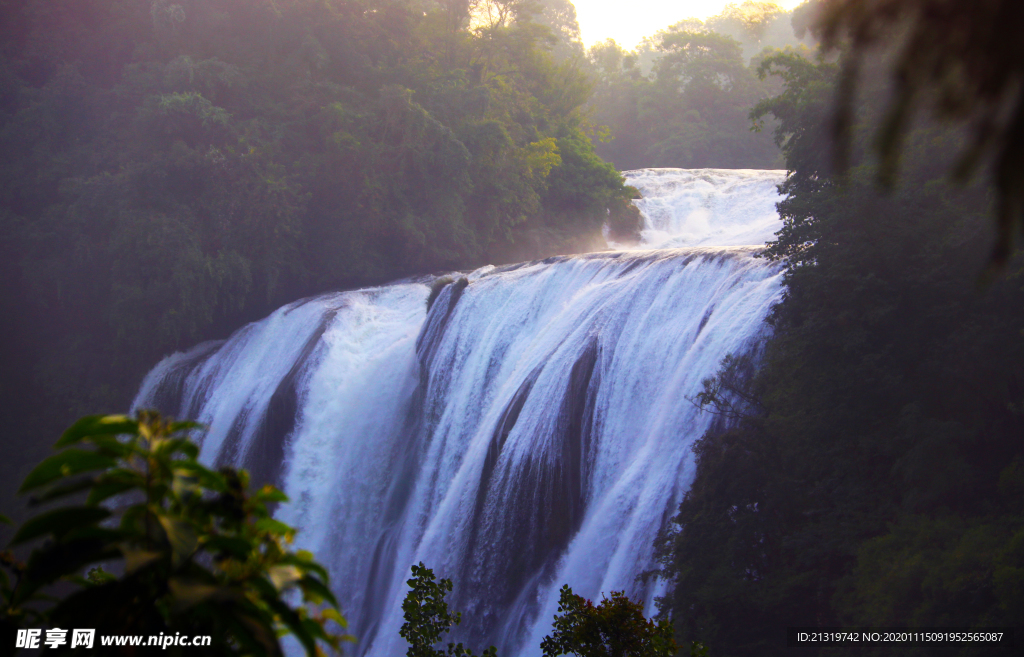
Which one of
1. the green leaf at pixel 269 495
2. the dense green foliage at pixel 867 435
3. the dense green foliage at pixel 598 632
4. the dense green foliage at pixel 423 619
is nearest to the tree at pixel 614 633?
the dense green foliage at pixel 598 632

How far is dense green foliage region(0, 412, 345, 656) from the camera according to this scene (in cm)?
132

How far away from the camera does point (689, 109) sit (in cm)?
3994

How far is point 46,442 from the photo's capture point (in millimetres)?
20188

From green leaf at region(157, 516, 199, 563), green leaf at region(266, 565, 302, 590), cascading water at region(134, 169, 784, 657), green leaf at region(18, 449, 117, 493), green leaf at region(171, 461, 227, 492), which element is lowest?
cascading water at region(134, 169, 784, 657)

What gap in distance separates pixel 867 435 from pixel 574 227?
19271 millimetres

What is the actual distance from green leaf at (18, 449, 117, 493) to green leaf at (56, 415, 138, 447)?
1.2 inches

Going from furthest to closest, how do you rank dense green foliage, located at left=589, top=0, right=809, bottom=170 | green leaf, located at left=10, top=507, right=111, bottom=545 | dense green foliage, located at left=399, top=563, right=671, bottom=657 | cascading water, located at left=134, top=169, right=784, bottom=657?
dense green foliage, located at left=589, top=0, right=809, bottom=170 < cascading water, located at left=134, top=169, right=784, bottom=657 < dense green foliage, located at left=399, top=563, right=671, bottom=657 < green leaf, located at left=10, top=507, right=111, bottom=545

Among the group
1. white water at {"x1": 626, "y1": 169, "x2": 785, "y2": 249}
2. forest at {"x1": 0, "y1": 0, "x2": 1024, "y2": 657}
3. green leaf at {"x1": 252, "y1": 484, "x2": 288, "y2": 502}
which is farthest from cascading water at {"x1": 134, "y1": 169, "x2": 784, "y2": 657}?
white water at {"x1": 626, "y1": 169, "x2": 785, "y2": 249}

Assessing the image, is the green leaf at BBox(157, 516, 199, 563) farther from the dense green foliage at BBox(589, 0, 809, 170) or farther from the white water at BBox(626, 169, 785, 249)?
the dense green foliage at BBox(589, 0, 809, 170)

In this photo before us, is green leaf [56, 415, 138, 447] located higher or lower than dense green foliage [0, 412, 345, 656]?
higher

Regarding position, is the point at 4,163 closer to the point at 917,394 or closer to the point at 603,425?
the point at 603,425

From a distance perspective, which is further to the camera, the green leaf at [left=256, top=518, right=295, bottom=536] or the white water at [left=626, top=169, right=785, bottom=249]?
the white water at [left=626, top=169, right=785, bottom=249]

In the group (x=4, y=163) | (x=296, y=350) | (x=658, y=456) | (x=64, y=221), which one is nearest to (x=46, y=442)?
(x=64, y=221)

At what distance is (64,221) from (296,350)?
380 inches
